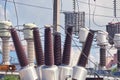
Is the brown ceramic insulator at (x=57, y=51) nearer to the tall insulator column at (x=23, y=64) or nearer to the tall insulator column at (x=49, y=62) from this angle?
the tall insulator column at (x=49, y=62)

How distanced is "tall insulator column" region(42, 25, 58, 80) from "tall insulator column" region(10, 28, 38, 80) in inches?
15.5

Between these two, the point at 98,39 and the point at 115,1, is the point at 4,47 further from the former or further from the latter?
the point at 115,1

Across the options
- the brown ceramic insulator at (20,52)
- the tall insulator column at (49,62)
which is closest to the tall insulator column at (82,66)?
the tall insulator column at (49,62)

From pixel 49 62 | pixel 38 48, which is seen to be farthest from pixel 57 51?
pixel 49 62

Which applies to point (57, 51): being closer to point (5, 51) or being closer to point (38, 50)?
point (38, 50)

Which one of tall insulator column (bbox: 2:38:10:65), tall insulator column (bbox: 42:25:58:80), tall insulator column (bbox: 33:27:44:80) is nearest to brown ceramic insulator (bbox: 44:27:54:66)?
tall insulator column (bbox: 42:25:58:80)

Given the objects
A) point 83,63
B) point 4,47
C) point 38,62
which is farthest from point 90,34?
point 4,47

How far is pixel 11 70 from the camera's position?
25.3 m

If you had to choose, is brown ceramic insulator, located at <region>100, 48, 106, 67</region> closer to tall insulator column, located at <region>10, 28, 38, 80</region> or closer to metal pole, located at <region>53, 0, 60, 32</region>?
metal pole, located at <region>53, 0, 60, 32</region>

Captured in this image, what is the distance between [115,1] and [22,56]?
32.9 meters

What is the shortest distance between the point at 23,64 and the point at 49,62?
947 millimetres

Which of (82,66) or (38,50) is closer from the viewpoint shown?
(38,50)

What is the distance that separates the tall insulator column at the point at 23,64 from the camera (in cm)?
1515

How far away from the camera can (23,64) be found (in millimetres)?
15336
